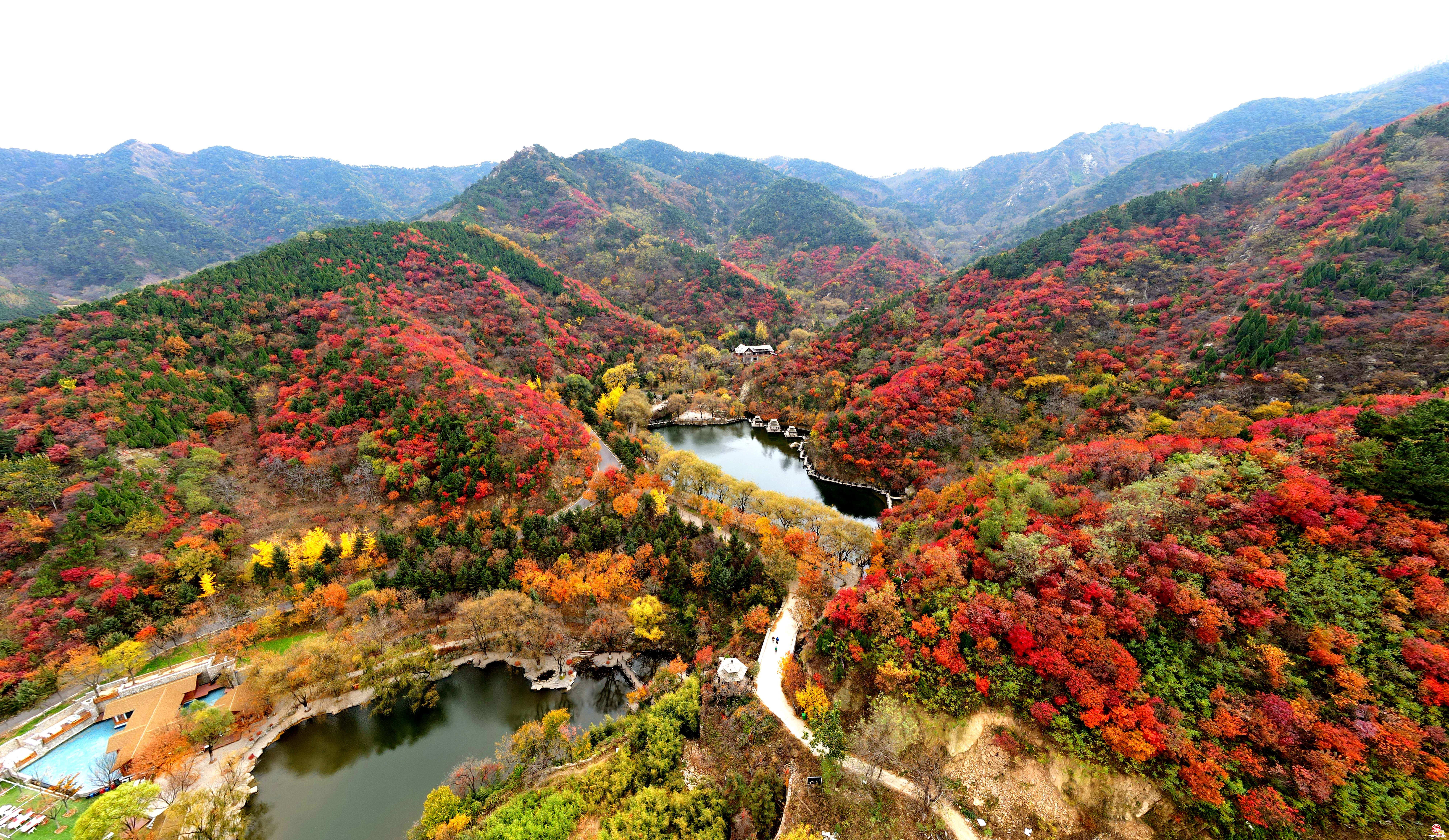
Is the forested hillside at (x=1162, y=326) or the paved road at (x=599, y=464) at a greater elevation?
the forested hillside at (x=1162, y=326)

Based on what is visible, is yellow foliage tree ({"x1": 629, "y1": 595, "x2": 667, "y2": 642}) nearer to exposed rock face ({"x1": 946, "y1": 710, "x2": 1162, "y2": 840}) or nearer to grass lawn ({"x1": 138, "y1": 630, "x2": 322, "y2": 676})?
exposed rock face ({"x1": 946, "y1": 710, "x2": 1162, "y2": 840})

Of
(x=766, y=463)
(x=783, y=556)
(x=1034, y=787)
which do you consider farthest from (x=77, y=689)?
(x=766, y=463)

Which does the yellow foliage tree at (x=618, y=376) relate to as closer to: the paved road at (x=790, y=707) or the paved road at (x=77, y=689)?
the paved road at (x=77, y=689)

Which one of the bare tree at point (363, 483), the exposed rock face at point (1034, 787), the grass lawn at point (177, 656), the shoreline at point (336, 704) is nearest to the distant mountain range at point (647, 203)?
the bare tree at point (363, 483)

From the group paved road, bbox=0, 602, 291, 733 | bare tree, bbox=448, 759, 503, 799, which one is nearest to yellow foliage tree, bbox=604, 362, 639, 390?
paved road, bbox=0, 602, 291, 733

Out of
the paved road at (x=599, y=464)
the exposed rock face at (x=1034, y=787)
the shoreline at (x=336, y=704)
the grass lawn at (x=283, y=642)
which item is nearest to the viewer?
the exposed rock face at (x=1034, y=787)

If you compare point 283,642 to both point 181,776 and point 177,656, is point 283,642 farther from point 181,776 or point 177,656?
point 181,776

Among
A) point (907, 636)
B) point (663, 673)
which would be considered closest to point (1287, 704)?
point (907, 636)

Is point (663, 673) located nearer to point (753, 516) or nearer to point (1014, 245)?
point (753, 516)
